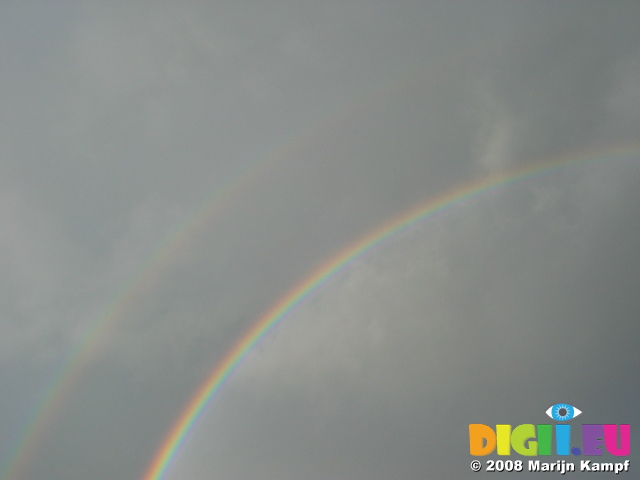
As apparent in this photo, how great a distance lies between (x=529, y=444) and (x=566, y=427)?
4.52 m

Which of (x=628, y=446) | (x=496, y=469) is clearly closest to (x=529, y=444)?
(x=496, y=469)

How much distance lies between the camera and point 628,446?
48406 millimetres

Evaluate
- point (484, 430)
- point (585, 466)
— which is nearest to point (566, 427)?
point (585, 466)

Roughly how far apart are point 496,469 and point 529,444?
4174 mm

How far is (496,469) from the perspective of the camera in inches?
1955

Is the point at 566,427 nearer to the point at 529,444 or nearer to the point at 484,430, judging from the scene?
the point at 529,444

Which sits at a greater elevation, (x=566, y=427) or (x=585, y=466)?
(x=566, y=427)

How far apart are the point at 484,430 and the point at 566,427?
788cm

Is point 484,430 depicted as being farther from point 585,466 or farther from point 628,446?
point 628,446

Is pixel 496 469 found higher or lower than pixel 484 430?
lower

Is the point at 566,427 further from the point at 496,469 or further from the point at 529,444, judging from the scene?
the point at 496,469

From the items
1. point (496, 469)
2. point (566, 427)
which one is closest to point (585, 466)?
point (566, 427)

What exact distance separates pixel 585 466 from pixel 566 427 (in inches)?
167

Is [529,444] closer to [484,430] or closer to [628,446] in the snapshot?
[484,430]
